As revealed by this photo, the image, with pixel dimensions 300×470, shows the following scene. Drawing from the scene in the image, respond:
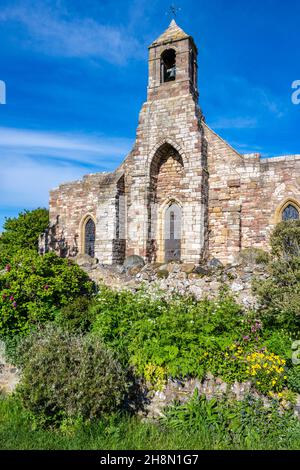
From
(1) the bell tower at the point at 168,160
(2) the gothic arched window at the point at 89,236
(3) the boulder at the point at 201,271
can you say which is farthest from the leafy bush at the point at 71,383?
(2) the gothic arched window at the point at 89,236

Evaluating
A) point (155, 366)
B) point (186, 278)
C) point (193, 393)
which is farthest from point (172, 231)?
point (193, 393)

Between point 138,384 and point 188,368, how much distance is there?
1041mm

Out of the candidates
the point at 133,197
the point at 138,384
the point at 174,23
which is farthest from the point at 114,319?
the point at 174,23

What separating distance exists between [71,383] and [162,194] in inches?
521

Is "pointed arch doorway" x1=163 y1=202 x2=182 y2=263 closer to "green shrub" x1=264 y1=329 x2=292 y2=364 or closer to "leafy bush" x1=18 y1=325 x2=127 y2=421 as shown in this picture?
"green shrub" x1=264 y1=329 x2=292 y2=364

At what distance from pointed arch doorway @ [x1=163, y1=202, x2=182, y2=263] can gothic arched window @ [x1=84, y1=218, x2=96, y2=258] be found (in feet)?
17.1

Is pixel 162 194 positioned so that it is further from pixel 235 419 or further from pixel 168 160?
pixel 235 419

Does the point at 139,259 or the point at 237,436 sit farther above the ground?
the point at 139,259

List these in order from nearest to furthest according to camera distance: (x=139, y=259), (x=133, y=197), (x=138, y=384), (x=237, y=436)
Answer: (x=237, y=436) < (x=138, y=384) < (x=139, y=259) < (x=133, y=197)

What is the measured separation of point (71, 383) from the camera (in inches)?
230

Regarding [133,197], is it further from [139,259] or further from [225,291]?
[225,291]

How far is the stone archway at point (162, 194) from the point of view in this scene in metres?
17.8

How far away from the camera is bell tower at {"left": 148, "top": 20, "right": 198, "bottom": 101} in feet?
57.3

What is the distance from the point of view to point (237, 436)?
563 cm
